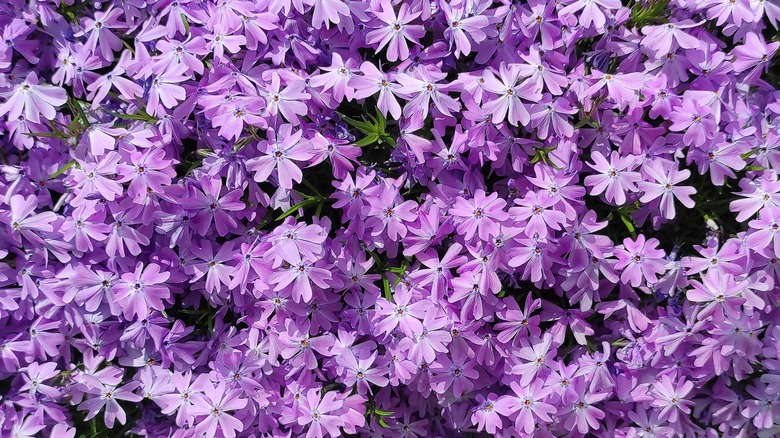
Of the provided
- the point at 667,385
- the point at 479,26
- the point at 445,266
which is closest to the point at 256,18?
the point at 479,26

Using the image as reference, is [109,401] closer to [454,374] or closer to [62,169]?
[62,169]

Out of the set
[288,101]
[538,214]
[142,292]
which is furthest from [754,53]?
[142,292]

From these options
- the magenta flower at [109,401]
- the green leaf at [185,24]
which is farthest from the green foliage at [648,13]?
the magenta flower at [109,401]

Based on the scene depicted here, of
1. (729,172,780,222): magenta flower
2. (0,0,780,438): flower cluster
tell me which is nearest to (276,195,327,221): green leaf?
(0,0,780,438): flower cluster

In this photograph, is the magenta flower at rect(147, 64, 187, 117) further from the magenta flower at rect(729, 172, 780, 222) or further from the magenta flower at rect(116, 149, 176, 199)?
the magenta flower at rect(729, 172, 780, 222)

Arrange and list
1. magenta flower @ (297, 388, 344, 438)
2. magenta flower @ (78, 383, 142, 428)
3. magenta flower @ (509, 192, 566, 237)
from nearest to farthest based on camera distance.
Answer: magenta flower @ (509, 192, 566, 237)
magenta flower @ (297, 388, 344, 438)
magenta flower @ (78, 383, 142, 428)

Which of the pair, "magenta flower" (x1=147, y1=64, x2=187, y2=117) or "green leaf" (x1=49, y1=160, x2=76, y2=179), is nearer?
"magenta flower" (x1=147, y1=64, x2=187, y2=117)

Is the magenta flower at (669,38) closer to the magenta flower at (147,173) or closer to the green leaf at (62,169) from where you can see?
the magenta flower at (147,173)

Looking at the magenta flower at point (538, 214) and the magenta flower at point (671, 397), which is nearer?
the magenta flower at point (538, 214)
